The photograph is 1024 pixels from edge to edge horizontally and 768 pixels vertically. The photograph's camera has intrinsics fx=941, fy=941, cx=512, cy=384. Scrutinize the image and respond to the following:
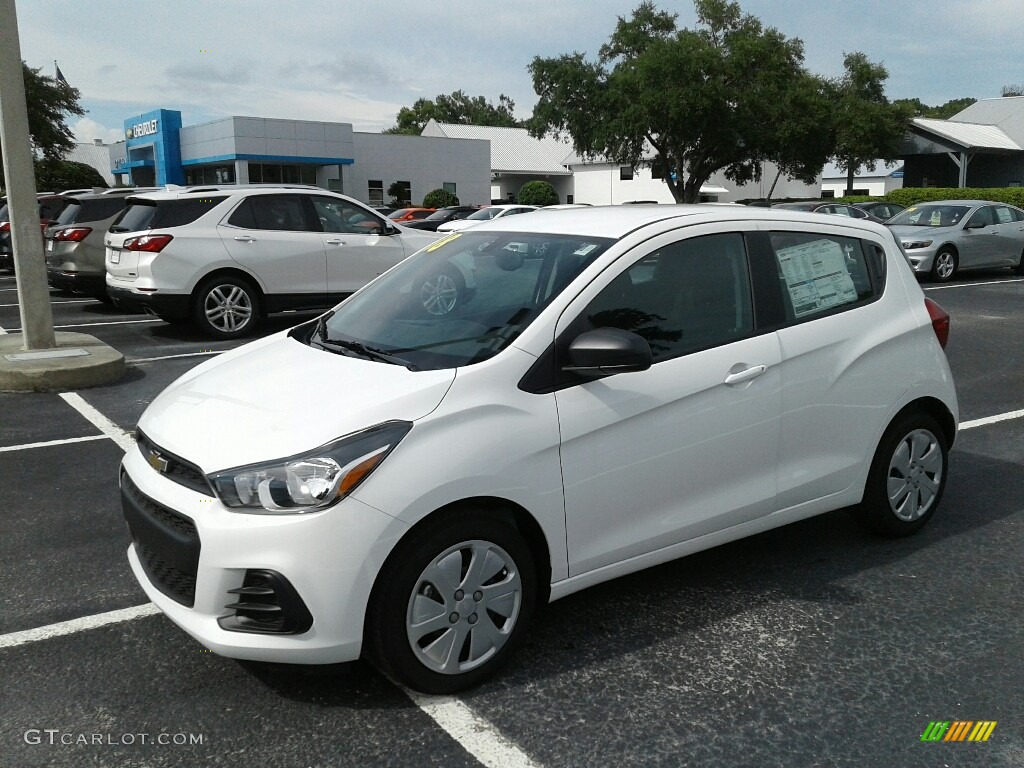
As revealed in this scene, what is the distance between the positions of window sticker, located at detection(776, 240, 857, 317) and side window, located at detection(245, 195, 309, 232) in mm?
8500

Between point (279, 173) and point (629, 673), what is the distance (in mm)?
51318

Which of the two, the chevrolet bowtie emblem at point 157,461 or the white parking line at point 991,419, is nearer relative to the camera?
the chevrolet bowtie emblem at point 157,461

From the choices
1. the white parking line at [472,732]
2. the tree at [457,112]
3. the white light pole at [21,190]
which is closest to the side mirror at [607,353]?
the white parking line at [472,732]

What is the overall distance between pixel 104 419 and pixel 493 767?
5.51 meters

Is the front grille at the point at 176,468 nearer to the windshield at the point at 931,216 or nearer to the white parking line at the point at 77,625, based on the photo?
the white parking line at the point at 77,625

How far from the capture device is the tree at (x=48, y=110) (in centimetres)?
4291

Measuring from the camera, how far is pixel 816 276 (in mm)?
4336

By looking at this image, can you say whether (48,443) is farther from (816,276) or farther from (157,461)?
(816,276)

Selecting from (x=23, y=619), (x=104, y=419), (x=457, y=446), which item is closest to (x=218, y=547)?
(x=457, y=446)

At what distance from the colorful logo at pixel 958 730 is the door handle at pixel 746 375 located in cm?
142

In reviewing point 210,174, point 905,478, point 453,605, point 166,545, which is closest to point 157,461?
point 166,545

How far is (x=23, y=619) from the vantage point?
387 centimetres

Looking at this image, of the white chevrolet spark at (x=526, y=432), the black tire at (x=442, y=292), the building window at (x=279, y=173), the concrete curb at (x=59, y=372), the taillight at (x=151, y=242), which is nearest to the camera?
the white chevrolet spark at (x=526, y=432)

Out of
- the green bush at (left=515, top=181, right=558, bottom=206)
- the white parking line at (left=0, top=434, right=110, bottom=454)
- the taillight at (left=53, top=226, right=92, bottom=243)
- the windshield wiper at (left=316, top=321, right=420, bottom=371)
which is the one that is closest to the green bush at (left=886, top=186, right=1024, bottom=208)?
the green bush at (left=515, top=181, right=558, bottom=206)
